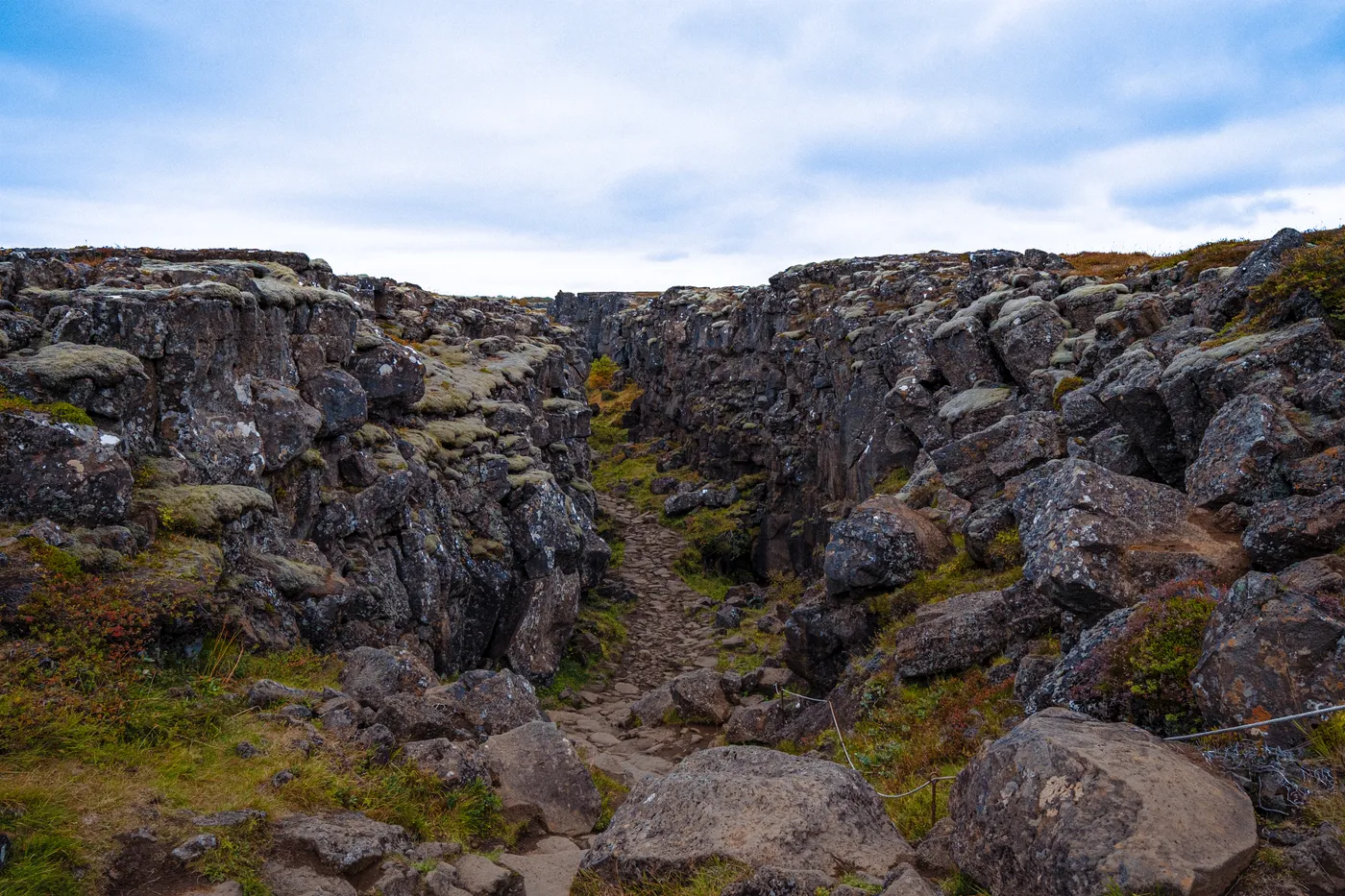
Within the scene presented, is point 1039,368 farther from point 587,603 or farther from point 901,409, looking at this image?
point 587,603

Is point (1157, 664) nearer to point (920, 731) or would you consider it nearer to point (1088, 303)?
point (920, 731)

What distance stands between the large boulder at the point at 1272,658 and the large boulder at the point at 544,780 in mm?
9405

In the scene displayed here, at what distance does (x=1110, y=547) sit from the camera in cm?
1126

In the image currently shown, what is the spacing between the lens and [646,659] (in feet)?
94.2

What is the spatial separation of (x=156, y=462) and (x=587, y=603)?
19.5m

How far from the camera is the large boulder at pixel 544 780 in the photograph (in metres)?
12.3

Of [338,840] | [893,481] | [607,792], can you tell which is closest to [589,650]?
[607,792]

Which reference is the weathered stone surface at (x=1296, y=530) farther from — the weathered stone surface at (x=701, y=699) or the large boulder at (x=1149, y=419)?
the weathered stone surface at (x=701, y=699)

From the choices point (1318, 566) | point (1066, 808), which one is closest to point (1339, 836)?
point (1066, 808)

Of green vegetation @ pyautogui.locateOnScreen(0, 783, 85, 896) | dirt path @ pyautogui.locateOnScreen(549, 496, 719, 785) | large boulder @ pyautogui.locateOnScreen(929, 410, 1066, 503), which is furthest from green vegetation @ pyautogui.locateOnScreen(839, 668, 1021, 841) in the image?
green vegetation @ pyautogui.locateOnScreen(0, 783, 85, 896)

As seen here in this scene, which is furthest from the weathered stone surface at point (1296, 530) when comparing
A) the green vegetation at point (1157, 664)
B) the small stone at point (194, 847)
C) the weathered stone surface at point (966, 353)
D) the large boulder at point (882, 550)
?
the weathered stone surface at point (966, 353)

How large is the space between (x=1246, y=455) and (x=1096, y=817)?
823 centimetres

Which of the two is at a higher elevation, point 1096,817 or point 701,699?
point 1096,817

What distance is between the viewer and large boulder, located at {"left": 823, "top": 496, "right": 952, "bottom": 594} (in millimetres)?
17875
